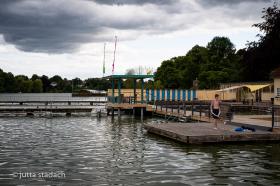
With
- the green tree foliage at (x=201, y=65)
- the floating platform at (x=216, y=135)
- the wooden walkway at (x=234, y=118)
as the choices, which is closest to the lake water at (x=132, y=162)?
the floating platform at (x=216, y=135)

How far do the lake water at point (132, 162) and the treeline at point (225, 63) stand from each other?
3935 centimetres

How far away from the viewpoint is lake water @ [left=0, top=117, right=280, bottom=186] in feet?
42.7

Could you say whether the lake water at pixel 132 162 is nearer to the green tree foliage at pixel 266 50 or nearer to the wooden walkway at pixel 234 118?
the wooden walkway at pixel 234 118

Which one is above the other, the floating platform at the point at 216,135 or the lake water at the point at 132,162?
the floating platform at the point at 216,135

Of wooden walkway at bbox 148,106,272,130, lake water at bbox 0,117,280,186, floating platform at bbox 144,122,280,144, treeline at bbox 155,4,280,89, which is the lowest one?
lake water at bbox 0,117,280,186

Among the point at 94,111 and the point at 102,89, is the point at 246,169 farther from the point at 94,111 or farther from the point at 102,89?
the point at 102,89

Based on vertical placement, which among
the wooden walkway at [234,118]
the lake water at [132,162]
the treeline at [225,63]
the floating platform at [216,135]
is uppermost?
the treeline at [225,63]

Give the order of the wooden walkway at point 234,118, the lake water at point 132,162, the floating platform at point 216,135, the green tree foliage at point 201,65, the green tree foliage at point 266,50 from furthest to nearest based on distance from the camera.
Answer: the green tree foliage at point 201,65
the green tree foliage at point 266,50
the wooden walkway at point 234,118
the floating platform at point 216,135
the lake water at point 132,162

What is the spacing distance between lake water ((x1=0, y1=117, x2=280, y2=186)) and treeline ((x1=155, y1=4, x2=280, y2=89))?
39351 millimetres

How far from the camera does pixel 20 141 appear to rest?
2238 centimetres

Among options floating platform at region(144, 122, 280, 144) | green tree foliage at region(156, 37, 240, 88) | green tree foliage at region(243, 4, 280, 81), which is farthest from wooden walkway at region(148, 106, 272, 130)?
green tree foliage at region(156, 37, 240, 88)

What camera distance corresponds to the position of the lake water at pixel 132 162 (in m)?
13.0

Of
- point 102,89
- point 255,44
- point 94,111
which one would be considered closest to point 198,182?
point 94,111

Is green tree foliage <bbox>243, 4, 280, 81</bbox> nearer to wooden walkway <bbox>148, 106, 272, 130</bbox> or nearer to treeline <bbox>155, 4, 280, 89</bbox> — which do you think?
treeline <bbox>155, 4, 280, 89</bbox>
